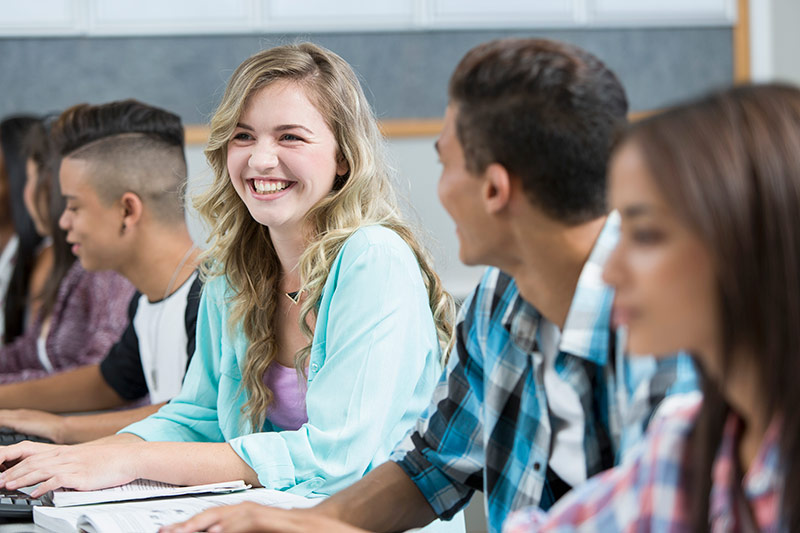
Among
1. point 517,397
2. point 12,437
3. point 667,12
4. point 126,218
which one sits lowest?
point 12,437

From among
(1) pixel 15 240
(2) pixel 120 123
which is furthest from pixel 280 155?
(1) pixel 15 240

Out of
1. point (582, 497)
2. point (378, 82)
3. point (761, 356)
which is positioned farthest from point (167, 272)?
point (378, 82)

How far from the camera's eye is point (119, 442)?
4.69 feet

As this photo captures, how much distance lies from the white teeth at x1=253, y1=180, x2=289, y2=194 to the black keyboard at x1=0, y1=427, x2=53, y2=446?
0.64m

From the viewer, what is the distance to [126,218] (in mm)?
2131

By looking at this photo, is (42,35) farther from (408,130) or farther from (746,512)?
(746,512)

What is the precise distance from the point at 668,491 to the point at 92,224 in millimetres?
1693

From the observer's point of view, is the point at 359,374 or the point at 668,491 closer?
the point at 668,491

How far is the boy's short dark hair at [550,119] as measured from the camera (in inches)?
36.4

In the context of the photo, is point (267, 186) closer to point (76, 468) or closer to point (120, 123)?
point (76, 468)

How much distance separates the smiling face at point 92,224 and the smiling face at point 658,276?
63.6 inches

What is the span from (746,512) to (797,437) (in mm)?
71


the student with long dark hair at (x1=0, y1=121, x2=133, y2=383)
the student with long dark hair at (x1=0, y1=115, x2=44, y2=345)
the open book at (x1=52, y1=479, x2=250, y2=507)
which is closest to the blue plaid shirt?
the open book at (x1=52, y1=479, x2=250, y2=507)

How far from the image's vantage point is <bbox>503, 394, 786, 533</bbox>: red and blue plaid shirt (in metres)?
0.66
